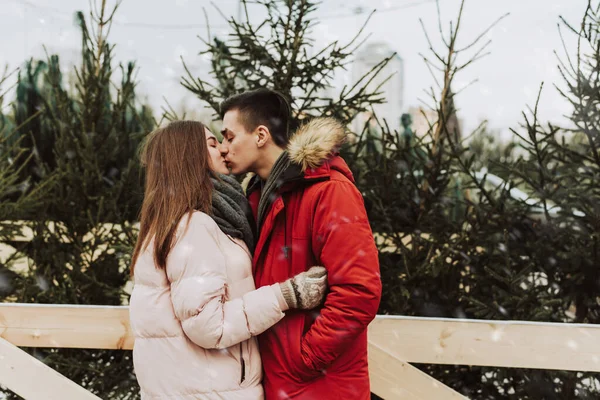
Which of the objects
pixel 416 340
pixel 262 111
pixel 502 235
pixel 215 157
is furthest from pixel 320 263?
pixel 502 235

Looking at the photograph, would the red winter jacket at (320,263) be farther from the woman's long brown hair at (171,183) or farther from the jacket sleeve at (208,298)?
the woman's long brown hair at (171,183)

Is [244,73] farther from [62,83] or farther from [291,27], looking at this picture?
[62,83]

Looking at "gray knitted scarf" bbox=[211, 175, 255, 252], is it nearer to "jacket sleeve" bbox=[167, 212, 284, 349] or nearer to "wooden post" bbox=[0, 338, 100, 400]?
"jacket sleeve" bbox=[167, 212, 284, 349]

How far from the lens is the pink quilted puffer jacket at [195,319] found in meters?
2.03

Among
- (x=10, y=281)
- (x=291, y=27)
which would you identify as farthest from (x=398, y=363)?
(x=10, y=281)

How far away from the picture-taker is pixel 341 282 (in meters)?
2.07

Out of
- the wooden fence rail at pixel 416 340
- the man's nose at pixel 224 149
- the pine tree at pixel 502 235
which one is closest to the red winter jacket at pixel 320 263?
the man's nose at pixel 224 149

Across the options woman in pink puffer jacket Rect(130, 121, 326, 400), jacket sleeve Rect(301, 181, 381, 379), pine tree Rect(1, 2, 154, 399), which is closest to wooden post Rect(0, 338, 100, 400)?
woman in pink puffer jacket Rect(130, 121, 326, 400)

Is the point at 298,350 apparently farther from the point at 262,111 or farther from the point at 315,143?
the point at 262,111

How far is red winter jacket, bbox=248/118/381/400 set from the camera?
2.07 metres

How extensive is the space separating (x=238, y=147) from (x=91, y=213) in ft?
7.88

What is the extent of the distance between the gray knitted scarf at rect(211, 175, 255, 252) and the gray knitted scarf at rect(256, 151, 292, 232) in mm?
74

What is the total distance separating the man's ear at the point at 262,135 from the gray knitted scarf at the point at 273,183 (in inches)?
7.5

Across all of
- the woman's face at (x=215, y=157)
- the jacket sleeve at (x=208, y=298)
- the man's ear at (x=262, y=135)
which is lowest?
the jacket sleeve at (x=208, y=298)
